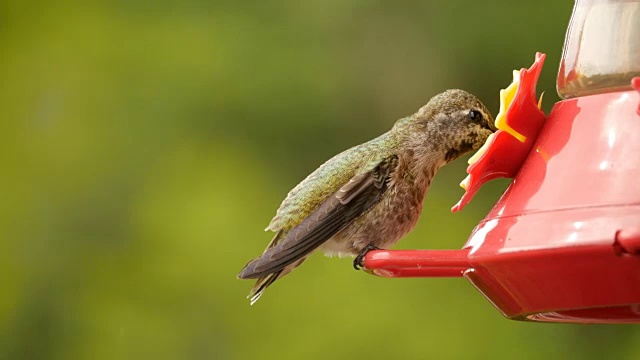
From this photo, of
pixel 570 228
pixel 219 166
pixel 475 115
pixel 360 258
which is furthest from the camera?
pixel 219 166

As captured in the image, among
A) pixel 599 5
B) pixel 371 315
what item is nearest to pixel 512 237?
pixel 599 5

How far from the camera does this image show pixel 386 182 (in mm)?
4438

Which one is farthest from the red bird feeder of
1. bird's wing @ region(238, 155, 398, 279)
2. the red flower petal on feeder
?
bird's wing @ region(238, 155, 398, 279)

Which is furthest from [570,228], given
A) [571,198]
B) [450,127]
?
[450,127]

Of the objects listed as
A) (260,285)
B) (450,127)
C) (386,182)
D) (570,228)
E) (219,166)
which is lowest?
(219,166)

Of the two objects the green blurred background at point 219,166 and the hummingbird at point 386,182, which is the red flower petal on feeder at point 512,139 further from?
the green blurred background at point 219,166

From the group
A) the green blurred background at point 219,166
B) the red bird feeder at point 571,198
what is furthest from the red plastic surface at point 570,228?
the green blurred background at point 219,166

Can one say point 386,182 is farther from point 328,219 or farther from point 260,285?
point 260,285

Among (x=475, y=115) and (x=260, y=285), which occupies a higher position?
(x=475, y=115)

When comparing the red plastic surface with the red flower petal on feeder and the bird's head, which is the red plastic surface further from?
the bird's head

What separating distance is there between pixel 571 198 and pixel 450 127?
1431mm

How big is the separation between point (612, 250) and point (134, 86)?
6.23m

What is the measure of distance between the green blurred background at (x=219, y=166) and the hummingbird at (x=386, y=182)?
2.89 metres

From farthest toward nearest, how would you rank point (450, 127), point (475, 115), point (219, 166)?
point (219, 166) → point (450, 127) → point (475, 115)
